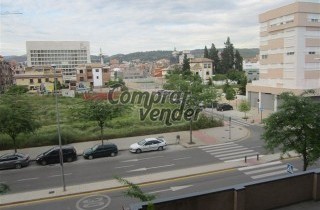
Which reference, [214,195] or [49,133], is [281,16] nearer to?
[49,133]

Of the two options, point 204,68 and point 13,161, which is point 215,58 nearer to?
point 204,68

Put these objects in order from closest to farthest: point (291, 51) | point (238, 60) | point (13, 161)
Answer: point (13, 161), point (291, 51), point (238, 60)

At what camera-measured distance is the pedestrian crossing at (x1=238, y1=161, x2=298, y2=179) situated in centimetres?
2309

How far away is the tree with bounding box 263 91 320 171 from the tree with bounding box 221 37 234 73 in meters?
104

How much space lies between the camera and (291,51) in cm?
5066

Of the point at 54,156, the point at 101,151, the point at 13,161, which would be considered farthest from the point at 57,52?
the point at 13,161

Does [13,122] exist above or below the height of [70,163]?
above

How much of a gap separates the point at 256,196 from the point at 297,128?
32.7 ft

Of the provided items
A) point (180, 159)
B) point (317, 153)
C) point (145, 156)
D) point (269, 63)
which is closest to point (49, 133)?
point (145, 156)

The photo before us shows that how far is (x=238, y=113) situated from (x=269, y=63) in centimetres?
1164

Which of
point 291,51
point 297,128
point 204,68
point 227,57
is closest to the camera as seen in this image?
point 297,128

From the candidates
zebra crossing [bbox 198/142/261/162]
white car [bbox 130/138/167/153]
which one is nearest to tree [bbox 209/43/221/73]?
zebra crossing [bbox 198/142/261/162]

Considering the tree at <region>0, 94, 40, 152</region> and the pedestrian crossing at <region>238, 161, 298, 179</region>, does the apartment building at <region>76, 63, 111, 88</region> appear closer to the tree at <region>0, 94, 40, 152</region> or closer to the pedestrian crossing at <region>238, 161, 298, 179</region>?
the tree at <region>0, 94, 40, 152</region>

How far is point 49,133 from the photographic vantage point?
3481cm
